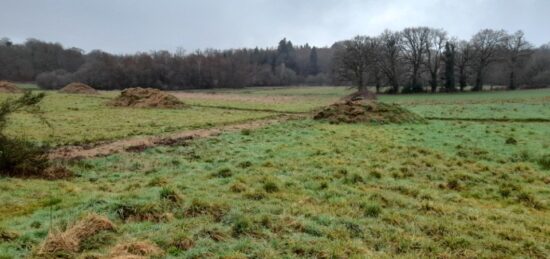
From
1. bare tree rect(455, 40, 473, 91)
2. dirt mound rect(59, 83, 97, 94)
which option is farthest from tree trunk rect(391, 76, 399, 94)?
dirt mound rect(59, 83, 97, 94)

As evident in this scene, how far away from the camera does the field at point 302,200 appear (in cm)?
686

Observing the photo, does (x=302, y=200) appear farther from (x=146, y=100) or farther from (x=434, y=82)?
(x=434, y=82)

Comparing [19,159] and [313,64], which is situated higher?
[313,64]

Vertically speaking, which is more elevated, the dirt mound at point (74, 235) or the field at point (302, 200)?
the dirt mound at point (74, 235)

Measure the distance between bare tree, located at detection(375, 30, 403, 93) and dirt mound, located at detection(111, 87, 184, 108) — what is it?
1658 inches

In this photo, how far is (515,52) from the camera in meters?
79.2

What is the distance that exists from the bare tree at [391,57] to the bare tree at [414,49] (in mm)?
1386

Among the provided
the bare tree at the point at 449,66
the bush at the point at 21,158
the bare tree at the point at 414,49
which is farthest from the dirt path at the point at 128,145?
the bare tree at the point at 449,66

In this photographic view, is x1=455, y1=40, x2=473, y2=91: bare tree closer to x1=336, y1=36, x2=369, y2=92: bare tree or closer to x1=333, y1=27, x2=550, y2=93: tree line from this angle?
x1=333, y1=27, x2=550, y2=93: tree line

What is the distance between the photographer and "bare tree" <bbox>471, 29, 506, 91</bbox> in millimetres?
75875

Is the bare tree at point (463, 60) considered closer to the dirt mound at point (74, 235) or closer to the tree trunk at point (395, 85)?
the tree trunk at point (395, 85)

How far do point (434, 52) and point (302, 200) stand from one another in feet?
248

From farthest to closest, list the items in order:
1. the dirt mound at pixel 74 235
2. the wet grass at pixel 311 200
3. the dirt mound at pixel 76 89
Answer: the dirt mound at pixel 76 89, the wet grass at pixel 311 200, the dirt mound at pixel 74 235

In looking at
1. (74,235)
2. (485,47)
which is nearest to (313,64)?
(485,47)
